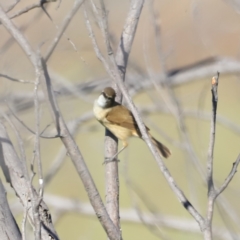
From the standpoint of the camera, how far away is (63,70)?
460 cm

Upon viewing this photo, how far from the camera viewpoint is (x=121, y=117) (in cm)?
355

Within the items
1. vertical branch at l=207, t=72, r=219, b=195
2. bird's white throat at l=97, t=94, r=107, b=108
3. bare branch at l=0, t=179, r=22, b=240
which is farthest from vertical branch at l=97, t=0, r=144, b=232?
vertical branch at l=207, t=72, r=219, b=195

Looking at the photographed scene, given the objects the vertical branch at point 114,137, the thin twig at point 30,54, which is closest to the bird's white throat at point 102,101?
the vertical branch at point 114,137

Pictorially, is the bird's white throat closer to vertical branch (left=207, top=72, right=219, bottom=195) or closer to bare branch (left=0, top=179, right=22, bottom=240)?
bare branch (left=0, top=179, right=22, bottom=240)

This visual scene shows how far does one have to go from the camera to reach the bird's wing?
3462mm

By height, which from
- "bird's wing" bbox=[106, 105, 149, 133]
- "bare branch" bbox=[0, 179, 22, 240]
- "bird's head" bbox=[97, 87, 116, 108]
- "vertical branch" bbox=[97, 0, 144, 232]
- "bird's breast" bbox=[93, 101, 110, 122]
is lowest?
"bare branch" bbox=[0, 179, 22, 240]

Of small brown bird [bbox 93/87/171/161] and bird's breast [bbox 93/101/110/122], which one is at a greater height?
bird's breast [bbox 93/101/110/122]

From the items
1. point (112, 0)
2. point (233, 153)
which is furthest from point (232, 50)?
point (233, 153)

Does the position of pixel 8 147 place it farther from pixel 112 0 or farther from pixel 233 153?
pixel 233 153

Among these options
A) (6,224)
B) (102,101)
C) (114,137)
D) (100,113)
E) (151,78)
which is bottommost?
(6,224)

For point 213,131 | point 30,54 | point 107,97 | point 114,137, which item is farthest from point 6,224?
point 107,97

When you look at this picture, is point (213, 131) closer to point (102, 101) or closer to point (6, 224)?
point (6, 224)

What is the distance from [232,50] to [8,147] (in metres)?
3.23

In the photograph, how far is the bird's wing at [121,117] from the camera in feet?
11.4
